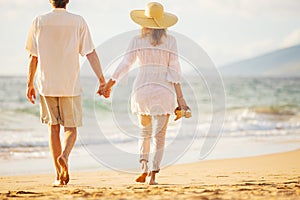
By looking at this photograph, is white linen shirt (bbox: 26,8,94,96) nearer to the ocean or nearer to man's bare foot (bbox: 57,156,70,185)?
man's bare foot (bbox: 57,156,70,185)

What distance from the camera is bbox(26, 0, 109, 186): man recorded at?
195 inches

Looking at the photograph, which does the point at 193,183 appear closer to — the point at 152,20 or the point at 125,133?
the point at 152,20

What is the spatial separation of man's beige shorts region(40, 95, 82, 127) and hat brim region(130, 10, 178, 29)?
0.77 meters

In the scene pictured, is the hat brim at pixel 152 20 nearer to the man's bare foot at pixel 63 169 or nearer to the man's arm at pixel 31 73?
the man's arm at pixel 31 73

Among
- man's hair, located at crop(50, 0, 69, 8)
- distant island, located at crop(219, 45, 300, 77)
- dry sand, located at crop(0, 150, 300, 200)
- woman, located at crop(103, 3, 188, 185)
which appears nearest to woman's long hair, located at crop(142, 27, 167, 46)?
woman, located at crop(103, 3, 188, 185)

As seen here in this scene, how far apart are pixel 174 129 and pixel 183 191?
21.9 feet

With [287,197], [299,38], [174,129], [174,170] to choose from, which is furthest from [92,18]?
[299,38]

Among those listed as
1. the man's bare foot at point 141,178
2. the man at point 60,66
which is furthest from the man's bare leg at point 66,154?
the man's bare foot at point 141,178

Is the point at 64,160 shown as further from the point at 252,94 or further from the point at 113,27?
the point at 252,94

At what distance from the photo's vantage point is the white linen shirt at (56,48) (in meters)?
4.96

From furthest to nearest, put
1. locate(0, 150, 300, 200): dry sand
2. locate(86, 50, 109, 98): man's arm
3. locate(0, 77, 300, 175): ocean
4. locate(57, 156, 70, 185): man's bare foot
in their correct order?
locate(0, 77, 300, 175): ocean
locate(86, 50, 109, 98): man's arm
locate(57, 156, 70, 185): man's bare foot
locate(0, 150, 300, 200): dry sand

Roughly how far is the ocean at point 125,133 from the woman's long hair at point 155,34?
1.83ft

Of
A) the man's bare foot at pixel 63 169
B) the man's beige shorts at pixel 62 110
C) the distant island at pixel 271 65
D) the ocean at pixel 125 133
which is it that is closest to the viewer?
the man's bare foot at pixel 63 169

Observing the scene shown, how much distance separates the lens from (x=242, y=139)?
32.7ft
